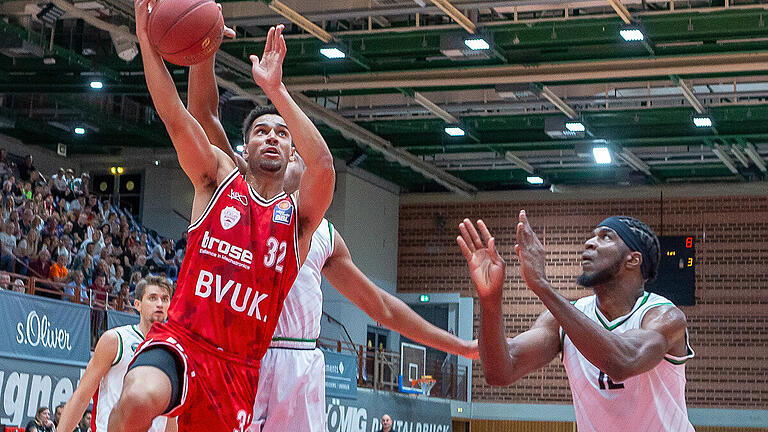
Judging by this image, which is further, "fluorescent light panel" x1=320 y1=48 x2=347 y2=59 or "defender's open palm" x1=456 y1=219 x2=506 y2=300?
"fluorescent light panel" x1=320 y1=48 x2=347 y2=59

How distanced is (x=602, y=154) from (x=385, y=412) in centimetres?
743

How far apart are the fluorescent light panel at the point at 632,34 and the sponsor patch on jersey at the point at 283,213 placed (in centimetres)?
1264

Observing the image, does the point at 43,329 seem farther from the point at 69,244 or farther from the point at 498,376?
the point at 498,376

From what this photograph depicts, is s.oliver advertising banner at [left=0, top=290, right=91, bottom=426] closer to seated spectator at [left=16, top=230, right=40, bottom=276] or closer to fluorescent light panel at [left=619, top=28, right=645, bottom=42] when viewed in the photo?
seated spectator at [left=16, top=230, right=40, bottom=276]

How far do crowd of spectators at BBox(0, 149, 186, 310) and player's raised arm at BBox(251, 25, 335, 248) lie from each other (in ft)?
33.6

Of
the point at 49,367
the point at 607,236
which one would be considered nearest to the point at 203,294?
the point at 607,236

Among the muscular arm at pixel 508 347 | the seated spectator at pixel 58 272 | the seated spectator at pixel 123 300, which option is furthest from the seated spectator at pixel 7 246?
the muscular arm at pixel 508 347

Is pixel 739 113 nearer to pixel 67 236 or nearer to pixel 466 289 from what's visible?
pixel 466 289

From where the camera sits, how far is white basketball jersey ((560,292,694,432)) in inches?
175

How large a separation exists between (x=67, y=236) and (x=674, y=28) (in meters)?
10.5

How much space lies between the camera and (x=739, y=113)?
20859 millimetres

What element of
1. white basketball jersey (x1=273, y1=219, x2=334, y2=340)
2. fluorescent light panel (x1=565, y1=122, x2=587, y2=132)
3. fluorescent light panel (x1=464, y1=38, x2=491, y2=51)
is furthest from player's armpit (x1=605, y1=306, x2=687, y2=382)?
fluorescent light panel (x1=565, y1=122, x2=587, y2=132)

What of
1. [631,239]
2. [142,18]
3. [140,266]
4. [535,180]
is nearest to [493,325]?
[631,239]

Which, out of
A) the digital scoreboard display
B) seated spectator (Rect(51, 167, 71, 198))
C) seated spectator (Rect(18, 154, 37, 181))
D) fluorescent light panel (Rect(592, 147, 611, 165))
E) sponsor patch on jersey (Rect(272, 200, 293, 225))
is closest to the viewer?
sponsor patch on jersey (Rect(272, 200, 293, 225))
